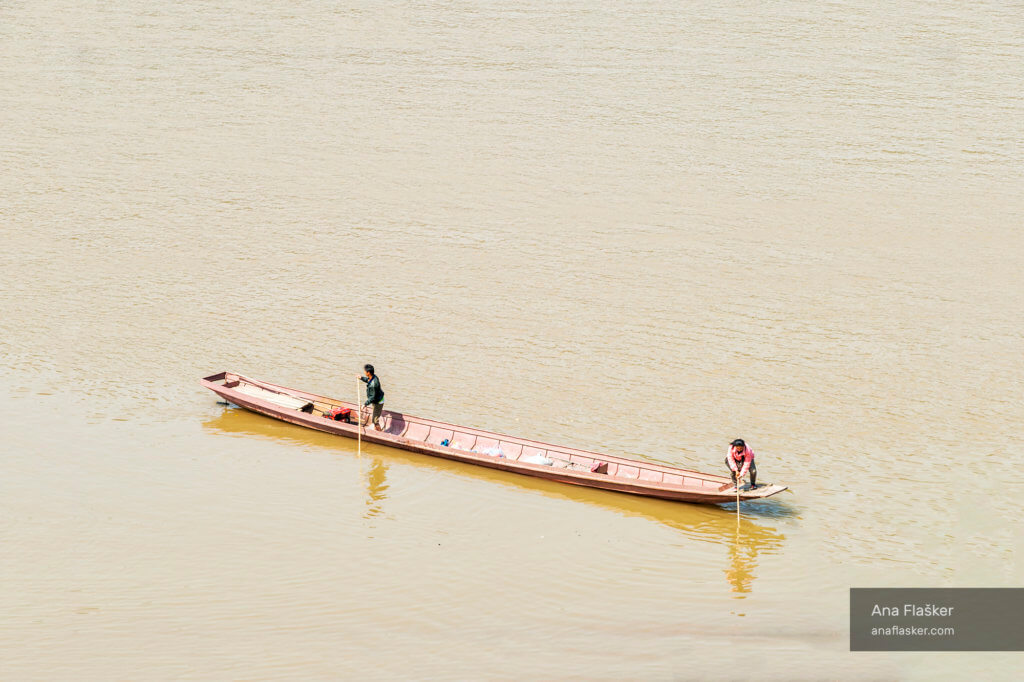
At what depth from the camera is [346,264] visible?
A: 3856 centimetres

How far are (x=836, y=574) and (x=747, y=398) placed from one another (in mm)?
8794

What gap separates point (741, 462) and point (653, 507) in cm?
197

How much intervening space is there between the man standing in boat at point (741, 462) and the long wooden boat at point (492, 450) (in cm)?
25

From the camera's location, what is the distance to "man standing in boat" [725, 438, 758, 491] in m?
21.5

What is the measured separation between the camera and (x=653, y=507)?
2242 cm

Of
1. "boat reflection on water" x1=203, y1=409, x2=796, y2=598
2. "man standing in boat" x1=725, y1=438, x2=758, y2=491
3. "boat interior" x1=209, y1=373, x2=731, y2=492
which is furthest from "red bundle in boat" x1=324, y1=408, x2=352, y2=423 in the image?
"man standing in boat" x1=725, y1=438, x2=758, y2=491

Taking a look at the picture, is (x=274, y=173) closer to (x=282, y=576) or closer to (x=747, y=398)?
(x=747, y=398)

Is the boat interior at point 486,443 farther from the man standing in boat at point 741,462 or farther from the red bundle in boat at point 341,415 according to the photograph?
the man standing in boat at point 741,462

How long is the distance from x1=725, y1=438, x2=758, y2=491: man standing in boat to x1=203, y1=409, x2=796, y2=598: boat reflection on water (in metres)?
0.85

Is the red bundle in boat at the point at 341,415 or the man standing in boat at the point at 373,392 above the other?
the man standing in boat at the point at 373,392

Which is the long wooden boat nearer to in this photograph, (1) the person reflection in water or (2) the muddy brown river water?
(2) the muddy brown river water

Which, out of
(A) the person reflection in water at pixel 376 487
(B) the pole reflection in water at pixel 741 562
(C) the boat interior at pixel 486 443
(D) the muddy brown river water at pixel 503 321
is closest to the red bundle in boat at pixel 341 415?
(C) the boat interior at pixel 486 443

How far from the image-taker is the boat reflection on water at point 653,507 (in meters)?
21.0

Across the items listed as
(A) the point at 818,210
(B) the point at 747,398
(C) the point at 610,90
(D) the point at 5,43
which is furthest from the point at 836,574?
(D) the point at 5,43
